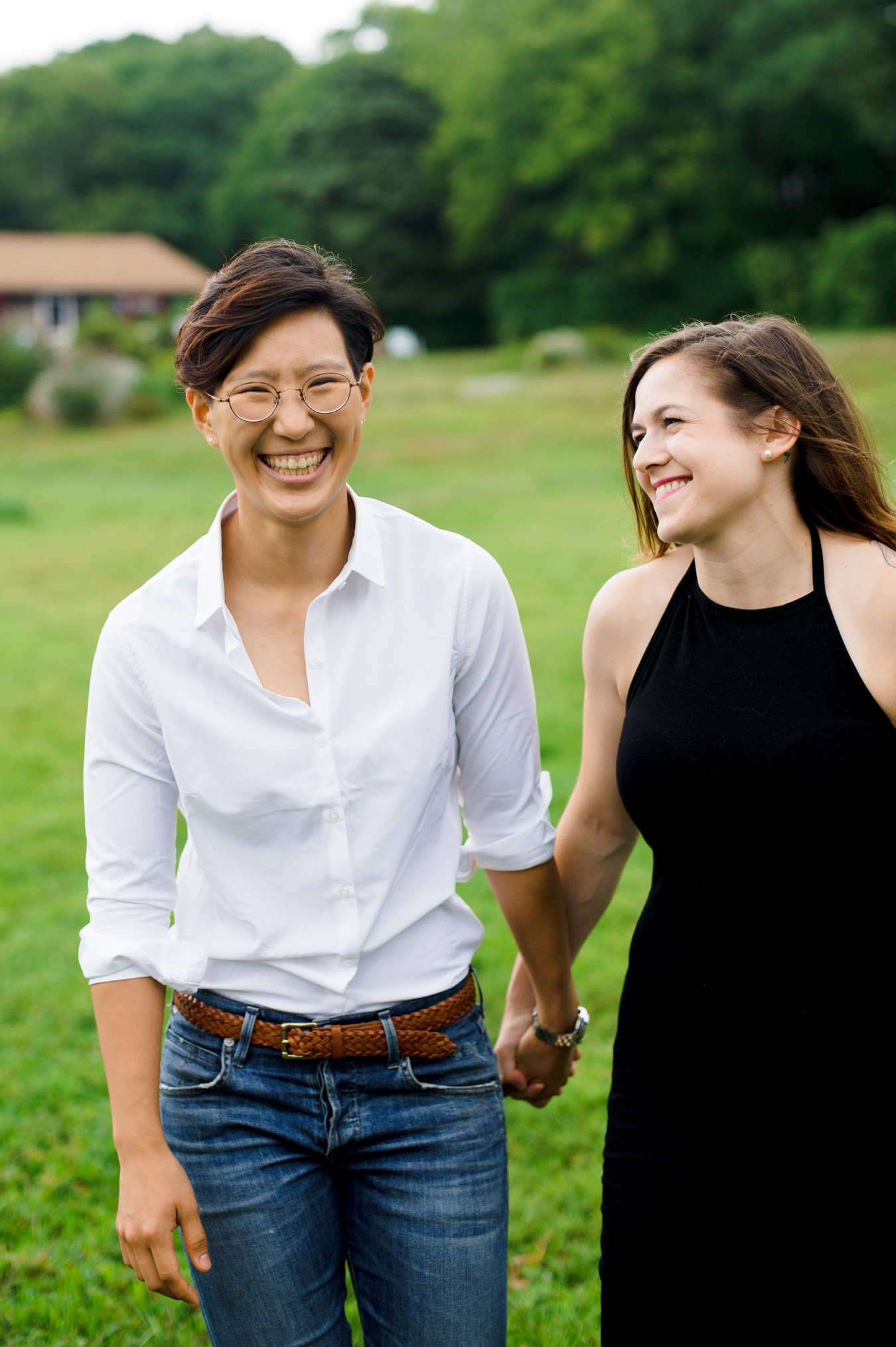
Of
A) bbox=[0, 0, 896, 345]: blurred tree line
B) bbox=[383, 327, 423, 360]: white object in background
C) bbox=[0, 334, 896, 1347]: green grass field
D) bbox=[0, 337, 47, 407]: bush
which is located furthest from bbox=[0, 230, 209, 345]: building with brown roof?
bbox=[0, 334, 896, 1347]: green grass field

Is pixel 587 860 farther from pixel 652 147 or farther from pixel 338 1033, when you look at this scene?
pixel 652 147

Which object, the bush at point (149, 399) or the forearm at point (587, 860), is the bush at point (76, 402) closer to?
the bush at point (149, 399)

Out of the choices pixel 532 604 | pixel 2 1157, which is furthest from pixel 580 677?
pixel 2 1157

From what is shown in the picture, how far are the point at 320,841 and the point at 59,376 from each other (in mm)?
25101

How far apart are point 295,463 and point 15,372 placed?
2638 cm

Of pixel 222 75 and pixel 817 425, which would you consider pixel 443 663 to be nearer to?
pixel 817 425

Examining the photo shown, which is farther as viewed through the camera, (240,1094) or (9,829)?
(9,829)

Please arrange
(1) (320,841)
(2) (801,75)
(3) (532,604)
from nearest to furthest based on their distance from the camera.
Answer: (1) (320,841), (3) (532,604), (2) (801,75)

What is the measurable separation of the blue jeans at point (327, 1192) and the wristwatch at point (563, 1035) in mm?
522

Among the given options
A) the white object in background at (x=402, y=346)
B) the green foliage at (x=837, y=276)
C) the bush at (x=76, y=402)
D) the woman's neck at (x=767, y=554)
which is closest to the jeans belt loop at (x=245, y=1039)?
the woman's neck at (x=767, y=554)

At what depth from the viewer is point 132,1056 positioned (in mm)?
2082

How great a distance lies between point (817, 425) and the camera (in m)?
2.24

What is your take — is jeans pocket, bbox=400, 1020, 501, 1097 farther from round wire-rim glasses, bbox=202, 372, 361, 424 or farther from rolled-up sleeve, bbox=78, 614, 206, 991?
round wire-rim glasses, bbox=202, 372, 361, 424

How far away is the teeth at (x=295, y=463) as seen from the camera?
7.01ft
